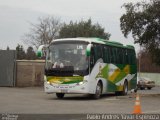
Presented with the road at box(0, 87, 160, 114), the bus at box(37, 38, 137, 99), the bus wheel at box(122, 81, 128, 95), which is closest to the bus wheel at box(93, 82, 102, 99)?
the bus at box(37, 38, 137, 99)

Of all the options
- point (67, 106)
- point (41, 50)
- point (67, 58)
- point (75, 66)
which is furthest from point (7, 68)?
point (67, 106)

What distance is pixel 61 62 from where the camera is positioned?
1034 inches

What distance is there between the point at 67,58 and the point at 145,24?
8956 mm

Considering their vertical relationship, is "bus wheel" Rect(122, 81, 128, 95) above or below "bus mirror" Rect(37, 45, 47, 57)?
below

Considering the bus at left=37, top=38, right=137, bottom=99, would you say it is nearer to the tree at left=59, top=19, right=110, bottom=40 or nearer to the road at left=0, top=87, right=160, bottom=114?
the road at left=0, top=87, right=160, bottom=114

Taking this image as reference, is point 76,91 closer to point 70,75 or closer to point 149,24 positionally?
point 70,75

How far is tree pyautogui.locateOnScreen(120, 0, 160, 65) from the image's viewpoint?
3256 centimetres

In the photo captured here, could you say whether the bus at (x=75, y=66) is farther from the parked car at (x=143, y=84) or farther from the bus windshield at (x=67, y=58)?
the parked car at (x=143, y=84)

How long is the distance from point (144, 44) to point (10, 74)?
13875 mm

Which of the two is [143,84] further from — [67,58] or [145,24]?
[67,58]

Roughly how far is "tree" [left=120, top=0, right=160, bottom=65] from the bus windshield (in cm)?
747

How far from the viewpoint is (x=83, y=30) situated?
78.9m

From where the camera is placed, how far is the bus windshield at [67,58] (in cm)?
2611

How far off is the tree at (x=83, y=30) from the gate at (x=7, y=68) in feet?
115
